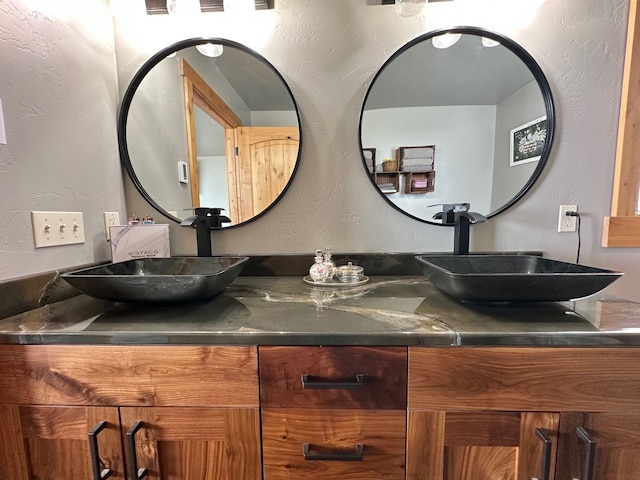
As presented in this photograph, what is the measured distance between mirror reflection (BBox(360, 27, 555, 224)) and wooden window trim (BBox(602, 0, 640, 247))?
0.27 m

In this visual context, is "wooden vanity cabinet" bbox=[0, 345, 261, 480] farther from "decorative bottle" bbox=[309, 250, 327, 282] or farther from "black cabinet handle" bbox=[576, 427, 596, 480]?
"black cabinet handle" bbox=[576, 427, 596, 480]

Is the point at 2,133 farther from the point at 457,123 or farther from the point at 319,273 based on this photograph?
the point at 457,123

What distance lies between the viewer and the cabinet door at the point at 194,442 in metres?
0.66

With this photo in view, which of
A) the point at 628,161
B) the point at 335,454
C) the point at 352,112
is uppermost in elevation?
the point at 352,112

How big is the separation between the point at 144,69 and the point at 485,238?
5.37 feet

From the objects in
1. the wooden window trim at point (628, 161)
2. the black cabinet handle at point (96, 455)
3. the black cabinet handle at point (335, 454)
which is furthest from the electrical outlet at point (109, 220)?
the wooden window trim at point (628, 161)

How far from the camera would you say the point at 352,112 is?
1.15 meters

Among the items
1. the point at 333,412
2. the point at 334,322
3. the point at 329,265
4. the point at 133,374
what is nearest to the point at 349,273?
the point at 329,265

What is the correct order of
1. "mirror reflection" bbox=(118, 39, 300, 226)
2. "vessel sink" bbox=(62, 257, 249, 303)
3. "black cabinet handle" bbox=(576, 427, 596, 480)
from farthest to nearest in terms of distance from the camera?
"mirror reflection" bbox=(118, 39, 300, 226) → "vessel sink" bbox=(62, 257, 249, 303) → "black cabinet handle" bbox=(576, 427, 596, 480)

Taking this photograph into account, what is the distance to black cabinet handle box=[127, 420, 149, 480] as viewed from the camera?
0.64 metres

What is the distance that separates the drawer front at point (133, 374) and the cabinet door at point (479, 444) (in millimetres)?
405

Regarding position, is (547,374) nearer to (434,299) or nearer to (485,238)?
(434,299)

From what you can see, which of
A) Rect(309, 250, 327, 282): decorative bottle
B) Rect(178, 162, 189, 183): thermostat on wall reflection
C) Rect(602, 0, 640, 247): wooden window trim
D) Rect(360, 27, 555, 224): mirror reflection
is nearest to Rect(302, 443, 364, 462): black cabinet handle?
Rect(309, 250, 327, 282): decorative bottle

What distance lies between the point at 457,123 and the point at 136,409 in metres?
1.43
